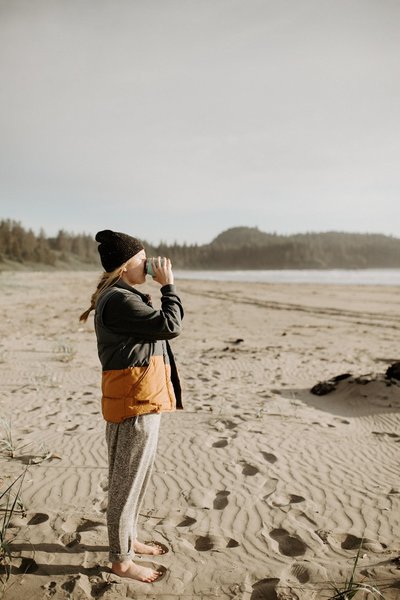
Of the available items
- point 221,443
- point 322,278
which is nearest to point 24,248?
point 322,278

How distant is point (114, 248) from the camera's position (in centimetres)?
259

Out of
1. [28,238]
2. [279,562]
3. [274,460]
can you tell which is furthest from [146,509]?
[28,238]

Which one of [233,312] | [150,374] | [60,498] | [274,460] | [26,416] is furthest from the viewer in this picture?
[233,312]

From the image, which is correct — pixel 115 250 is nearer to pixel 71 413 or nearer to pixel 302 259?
pixel 71 413

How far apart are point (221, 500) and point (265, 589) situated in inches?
47.1

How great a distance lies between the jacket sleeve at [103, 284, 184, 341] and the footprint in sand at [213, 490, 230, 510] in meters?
2.30

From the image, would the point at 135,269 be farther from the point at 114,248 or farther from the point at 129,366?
the point at 129,366

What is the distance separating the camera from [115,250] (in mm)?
2596

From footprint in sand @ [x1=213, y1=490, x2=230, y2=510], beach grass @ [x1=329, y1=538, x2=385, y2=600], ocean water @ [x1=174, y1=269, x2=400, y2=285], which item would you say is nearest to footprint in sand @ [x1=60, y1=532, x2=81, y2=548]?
footprint in sand @ [x1=213, y1=490, x2=230, y2=510]

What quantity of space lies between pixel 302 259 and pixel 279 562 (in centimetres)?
15167

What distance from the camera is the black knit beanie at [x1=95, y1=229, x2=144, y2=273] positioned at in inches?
102

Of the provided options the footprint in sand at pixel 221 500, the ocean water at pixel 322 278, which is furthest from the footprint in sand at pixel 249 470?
the ocean water at pixel 322 278

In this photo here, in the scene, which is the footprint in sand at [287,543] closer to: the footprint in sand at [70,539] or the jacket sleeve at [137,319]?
the footprint in sand at [70,539]

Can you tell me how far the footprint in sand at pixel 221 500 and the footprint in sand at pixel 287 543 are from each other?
0.58 meters
